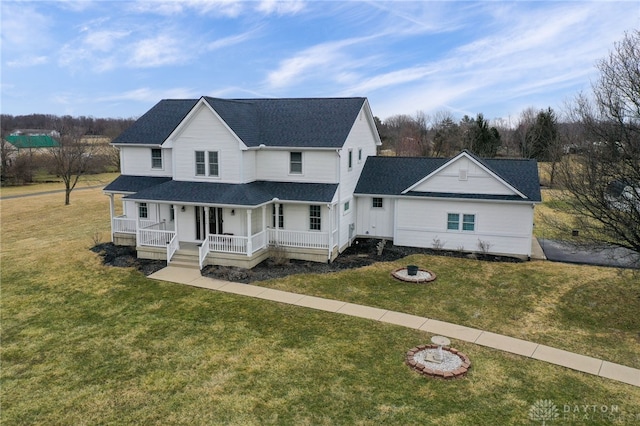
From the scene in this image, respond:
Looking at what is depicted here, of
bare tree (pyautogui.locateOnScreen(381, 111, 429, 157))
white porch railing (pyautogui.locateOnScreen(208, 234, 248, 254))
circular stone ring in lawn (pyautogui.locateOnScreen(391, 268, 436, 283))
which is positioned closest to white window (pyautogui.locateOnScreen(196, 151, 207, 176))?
white porch railing (pyautogui.locateOnScreen(208, 234, 248, 254))

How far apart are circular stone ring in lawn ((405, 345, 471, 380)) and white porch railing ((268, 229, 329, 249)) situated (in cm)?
953

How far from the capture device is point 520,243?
22.5 meters

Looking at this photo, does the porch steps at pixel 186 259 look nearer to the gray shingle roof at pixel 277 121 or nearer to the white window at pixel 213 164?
the white window at pixel 213 164

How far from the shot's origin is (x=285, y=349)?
12969mm

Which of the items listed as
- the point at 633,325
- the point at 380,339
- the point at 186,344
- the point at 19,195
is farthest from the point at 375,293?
the point at 19,195

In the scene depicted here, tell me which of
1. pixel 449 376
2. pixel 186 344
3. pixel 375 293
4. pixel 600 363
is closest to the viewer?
pixel 449 376

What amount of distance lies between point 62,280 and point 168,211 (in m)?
6.33

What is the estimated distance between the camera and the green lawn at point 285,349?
33.5 ft

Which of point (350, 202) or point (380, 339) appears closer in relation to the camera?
point (380, 339)

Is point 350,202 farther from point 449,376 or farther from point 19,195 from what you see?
point 19,195

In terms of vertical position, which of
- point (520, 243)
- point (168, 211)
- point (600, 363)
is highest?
point (168, 211)

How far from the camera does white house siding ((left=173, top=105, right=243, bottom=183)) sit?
21.6 m

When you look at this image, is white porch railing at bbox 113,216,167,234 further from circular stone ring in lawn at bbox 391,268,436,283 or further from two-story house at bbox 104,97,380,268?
circular stone ring in lawn at bbox 391,268,436,283

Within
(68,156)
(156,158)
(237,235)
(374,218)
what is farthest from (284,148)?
(68,156)
